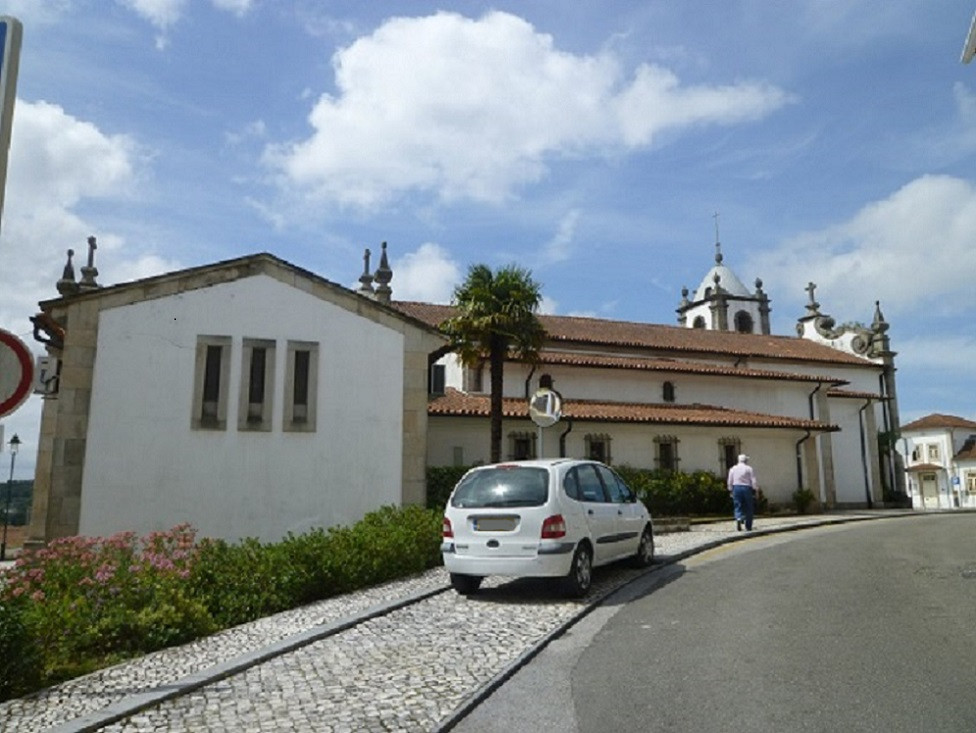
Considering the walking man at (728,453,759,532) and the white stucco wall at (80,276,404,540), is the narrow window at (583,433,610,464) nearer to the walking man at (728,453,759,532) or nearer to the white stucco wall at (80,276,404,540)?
the walking man at (728,453,759,532)

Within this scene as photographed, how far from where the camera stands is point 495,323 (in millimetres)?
19281

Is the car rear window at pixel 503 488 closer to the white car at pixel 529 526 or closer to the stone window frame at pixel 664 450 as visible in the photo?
the white car at pixel 529 526

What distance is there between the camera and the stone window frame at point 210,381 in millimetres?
15570

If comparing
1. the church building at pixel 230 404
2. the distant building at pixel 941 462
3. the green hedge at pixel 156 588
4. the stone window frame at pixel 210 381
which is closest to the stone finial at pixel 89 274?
the church building at pixel 230 404

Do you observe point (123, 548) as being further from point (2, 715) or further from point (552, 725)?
point (552, 725)

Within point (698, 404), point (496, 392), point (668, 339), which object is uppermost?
point (668, 339)

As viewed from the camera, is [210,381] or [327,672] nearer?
[327,672]

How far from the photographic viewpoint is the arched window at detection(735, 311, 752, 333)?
168ft

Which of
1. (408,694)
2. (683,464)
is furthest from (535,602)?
(683,464)

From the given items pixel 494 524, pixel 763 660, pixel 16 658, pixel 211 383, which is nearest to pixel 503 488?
pixel 494 524

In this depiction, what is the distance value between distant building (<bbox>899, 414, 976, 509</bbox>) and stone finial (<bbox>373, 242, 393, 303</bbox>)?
5169 centimetres

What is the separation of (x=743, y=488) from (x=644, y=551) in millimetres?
6614

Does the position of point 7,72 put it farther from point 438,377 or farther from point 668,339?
point 668,339

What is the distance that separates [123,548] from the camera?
30.3ft
